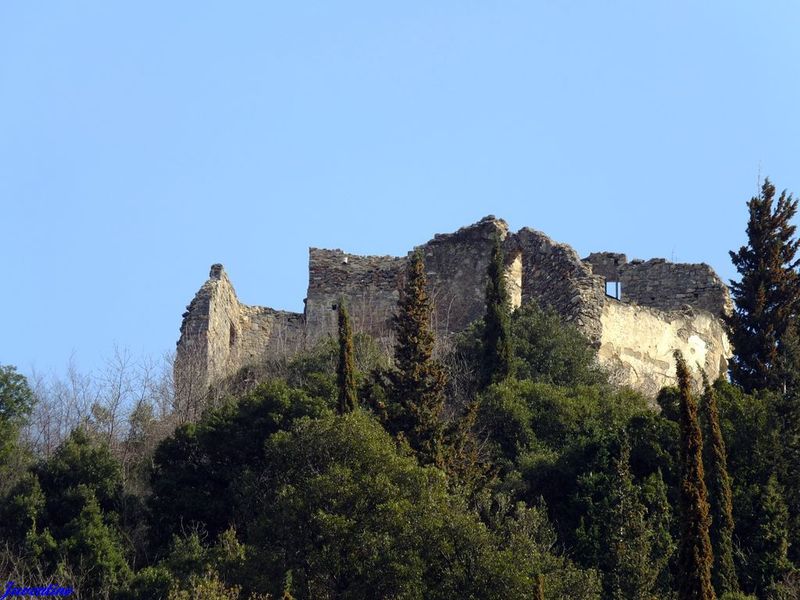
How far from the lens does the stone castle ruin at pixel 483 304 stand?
40250mm

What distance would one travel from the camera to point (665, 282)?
146 feet

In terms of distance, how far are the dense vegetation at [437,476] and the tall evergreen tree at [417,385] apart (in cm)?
4

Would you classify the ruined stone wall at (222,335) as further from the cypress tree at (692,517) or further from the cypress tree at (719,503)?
the cypress tree at (692,517)

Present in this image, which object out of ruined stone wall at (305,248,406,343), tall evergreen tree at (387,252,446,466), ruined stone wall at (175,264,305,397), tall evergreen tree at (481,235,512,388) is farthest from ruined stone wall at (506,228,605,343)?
tall evergreen tree at (387,252,446,466)

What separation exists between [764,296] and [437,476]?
11601mm

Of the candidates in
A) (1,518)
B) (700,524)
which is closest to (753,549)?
(700,524)

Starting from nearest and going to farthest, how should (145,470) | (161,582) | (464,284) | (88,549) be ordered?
(161,582) → (88,549) → (145,470) → (464,284)

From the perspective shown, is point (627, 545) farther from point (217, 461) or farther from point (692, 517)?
point (217, 461)

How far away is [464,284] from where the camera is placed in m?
42.2

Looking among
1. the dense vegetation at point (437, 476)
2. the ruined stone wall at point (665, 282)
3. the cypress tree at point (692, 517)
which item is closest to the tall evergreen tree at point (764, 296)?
the dense vegetation at point (437, 476)

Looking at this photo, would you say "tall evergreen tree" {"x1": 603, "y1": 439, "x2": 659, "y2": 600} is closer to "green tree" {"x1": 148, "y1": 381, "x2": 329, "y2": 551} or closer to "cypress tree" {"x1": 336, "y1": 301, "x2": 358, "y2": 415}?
"cypress tree" {"x1": 336, "y1": 301, "x2": 358, "y2": 415}

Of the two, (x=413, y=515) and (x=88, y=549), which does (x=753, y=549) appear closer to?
(x=413, y=515)

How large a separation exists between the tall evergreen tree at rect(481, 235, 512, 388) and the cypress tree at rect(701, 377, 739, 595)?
583cm

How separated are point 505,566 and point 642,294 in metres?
18.9
